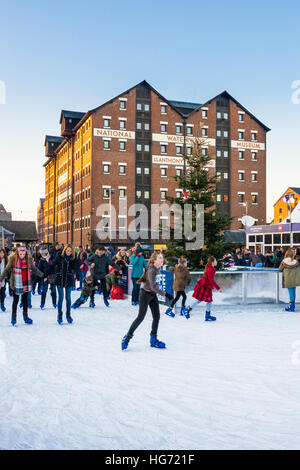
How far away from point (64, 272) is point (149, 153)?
149 ft

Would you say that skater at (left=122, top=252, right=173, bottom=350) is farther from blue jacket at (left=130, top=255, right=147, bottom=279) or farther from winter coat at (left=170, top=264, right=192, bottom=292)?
blue jacket at (left=130, top=255, right=147, bottom=279)

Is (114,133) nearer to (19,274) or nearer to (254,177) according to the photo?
(254,177)

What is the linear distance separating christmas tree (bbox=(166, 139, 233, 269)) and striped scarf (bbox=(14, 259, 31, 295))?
21.3ft

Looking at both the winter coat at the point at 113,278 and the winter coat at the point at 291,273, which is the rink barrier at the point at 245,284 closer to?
the winter coat at the point at 291,273

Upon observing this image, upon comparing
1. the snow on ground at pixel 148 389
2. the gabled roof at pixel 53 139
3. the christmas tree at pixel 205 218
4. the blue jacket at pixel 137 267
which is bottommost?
the snow on ground at pixel 148 389

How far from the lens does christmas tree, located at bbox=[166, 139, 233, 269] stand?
15695mm

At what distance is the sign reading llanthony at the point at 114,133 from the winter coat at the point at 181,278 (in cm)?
4204

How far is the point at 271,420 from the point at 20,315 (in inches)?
341

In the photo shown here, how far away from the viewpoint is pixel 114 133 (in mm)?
52781

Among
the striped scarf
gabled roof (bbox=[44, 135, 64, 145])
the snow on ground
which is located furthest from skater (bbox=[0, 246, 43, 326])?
gabled roof (bbox=[44, 135, 64, 145])

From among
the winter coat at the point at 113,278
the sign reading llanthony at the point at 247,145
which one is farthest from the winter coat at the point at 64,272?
the sign reading llanthony at the point at 247,145

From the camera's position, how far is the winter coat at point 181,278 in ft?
39.7
